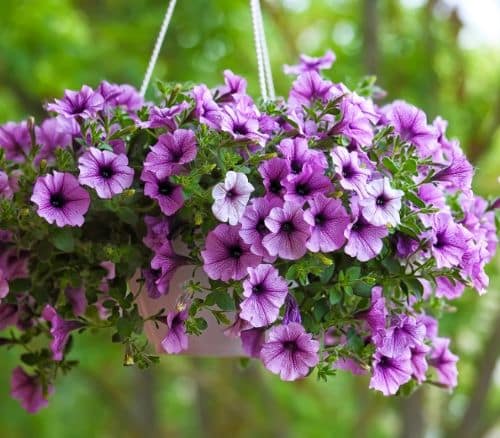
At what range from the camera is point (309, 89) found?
108 cm

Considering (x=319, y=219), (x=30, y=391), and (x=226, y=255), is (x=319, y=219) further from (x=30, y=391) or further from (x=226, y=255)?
(x=30, y=391)

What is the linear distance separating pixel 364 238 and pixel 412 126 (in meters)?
0.20

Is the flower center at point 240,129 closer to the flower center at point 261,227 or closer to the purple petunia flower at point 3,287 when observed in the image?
the flower center at point 261,227

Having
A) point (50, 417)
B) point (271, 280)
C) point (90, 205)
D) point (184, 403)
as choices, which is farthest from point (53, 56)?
point (184, 403)

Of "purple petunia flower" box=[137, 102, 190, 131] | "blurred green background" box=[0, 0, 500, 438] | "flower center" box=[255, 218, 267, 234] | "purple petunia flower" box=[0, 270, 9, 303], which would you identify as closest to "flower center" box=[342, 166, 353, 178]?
"flower center" box=[255, 218, 267, 234]

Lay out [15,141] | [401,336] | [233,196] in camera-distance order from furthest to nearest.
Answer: [15,141]
[401,336]
[233,196]

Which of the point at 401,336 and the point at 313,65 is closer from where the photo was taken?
the point at 401,336

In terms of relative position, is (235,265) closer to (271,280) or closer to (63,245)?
(271,280)

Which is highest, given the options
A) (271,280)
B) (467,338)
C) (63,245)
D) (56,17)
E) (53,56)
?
(56,17)

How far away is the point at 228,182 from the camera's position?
34.7 inches

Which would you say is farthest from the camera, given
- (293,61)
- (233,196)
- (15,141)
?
(293,61)

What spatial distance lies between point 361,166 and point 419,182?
98 mm

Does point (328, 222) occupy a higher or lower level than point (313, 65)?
lower

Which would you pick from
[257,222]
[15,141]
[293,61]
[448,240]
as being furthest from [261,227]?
[293,61]
